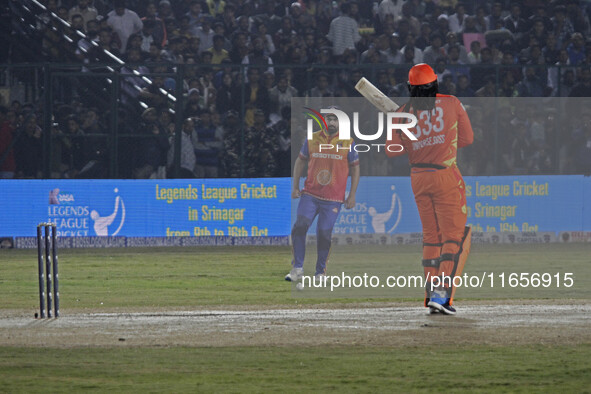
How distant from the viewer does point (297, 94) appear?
2391 centimetres

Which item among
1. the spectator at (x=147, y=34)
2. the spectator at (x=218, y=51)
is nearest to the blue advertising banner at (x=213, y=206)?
the spectator at (x=218, y=51)

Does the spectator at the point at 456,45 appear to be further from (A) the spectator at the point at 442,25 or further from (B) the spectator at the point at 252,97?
(B) the spectator at the point at 252,97

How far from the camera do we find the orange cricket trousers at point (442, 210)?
41.1ft

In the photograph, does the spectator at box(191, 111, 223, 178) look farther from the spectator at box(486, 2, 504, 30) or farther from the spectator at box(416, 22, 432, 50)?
the spectator at box(486, 2, 504, 30)

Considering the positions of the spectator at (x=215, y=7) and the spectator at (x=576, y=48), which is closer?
the spectator at (x=576, y=48)

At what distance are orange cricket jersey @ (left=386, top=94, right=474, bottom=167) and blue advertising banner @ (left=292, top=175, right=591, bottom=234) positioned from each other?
7857mm

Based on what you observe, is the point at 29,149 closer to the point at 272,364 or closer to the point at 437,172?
the point at 437,172

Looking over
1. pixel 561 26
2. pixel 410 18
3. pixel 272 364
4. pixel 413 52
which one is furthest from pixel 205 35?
pixel 272 364

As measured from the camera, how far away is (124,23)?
26188mm

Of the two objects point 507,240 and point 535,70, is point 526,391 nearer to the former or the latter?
point 507,240

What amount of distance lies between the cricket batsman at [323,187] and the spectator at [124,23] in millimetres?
10882

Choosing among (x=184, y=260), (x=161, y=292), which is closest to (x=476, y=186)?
(x=184, y=260)

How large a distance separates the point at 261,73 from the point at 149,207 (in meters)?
3.96

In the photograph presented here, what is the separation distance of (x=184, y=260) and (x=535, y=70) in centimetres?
951
